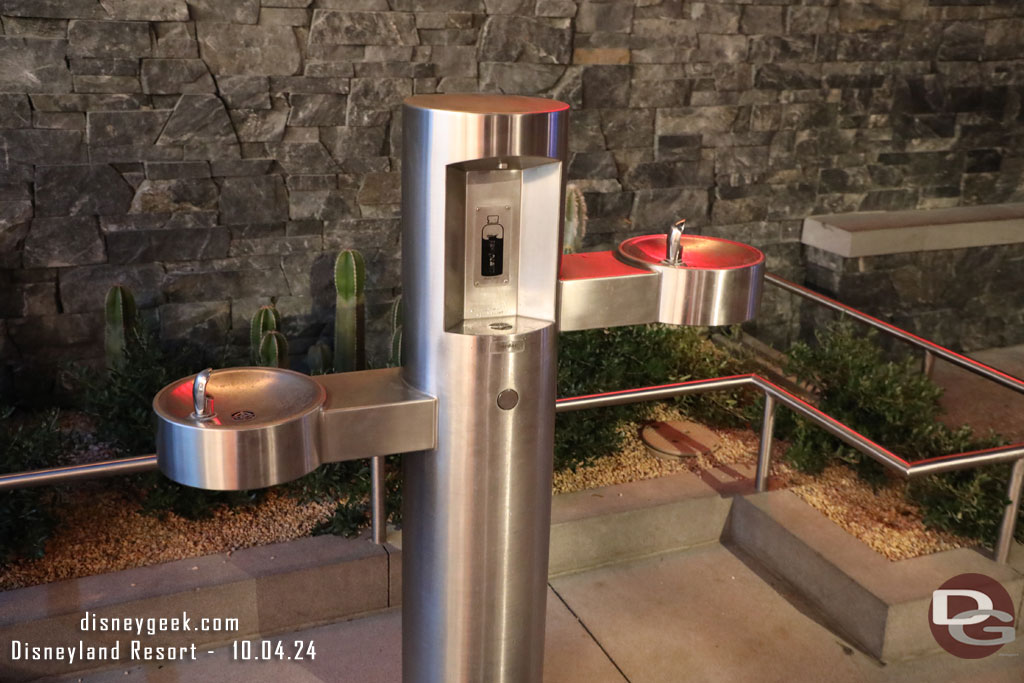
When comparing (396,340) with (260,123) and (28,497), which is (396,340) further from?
(28,497)

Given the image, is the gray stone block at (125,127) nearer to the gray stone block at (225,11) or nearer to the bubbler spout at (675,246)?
the gray stone block at (225,11)

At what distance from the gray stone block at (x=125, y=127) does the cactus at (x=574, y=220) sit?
1.63 m

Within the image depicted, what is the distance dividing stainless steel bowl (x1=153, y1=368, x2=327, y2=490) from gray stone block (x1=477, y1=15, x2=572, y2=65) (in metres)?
2.83

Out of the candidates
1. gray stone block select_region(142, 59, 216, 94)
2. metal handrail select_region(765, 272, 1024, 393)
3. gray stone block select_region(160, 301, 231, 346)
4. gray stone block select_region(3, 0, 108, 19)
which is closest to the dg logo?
metal handrail select_region(765, 272, 1024, 393)

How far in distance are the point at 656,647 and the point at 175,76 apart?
9.05 feet

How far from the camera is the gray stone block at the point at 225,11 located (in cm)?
395

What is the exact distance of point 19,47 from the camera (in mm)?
3746

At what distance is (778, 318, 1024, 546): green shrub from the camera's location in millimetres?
3281

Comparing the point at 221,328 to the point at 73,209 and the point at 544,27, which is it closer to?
the point at 73,209

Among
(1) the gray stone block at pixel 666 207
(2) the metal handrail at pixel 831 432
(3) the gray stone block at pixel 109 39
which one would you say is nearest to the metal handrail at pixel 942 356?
(2) the metal handrail at pixel 831 432

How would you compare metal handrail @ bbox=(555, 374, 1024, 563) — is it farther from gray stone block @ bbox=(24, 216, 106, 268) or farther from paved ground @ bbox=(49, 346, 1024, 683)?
gray stone block @ bbox=(24, 216, 106, 268)

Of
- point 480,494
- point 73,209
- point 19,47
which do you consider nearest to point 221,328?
point 73,209

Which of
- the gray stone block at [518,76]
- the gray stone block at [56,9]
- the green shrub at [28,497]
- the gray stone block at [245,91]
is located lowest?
the green shrub at [28,497]

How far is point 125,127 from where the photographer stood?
3990 mm
